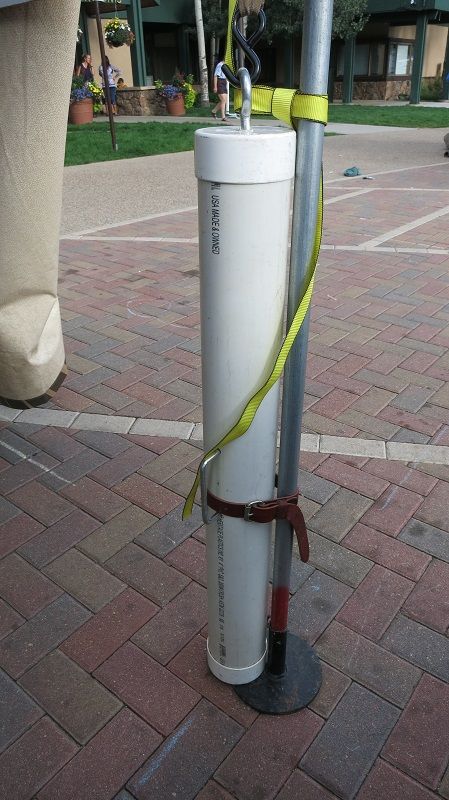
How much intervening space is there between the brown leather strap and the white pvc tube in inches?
0.8

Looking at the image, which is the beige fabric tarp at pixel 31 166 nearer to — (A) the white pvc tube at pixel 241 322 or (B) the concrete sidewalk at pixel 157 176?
(A) the white pvc tube at pixel 241 322

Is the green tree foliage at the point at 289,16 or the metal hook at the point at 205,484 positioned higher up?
the green tree foliage at the point at 289,16

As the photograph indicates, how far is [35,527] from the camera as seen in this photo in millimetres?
2877

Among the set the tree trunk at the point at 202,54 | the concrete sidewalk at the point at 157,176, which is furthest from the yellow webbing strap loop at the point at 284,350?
the tree trunk at the point at 202,54

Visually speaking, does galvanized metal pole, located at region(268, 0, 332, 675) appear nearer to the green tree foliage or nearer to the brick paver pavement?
the brick paver pavement

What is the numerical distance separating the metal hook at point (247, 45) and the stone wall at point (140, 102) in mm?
22217

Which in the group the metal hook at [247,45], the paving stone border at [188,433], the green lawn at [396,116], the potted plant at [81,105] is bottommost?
the paving stone border at [188,433]

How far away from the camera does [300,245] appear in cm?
159

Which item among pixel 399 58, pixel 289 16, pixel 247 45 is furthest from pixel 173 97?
pixel 247 45

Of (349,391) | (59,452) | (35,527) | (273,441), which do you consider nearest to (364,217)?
(349,391)

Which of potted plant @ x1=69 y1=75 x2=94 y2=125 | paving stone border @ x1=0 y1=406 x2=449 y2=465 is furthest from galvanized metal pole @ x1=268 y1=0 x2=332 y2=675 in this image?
potted plant @ x1=69 y1=75 x2=94 y2=125

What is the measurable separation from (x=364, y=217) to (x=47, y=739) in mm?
7275

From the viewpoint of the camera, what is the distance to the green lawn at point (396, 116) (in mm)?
19297

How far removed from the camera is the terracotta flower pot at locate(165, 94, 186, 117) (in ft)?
69.6
